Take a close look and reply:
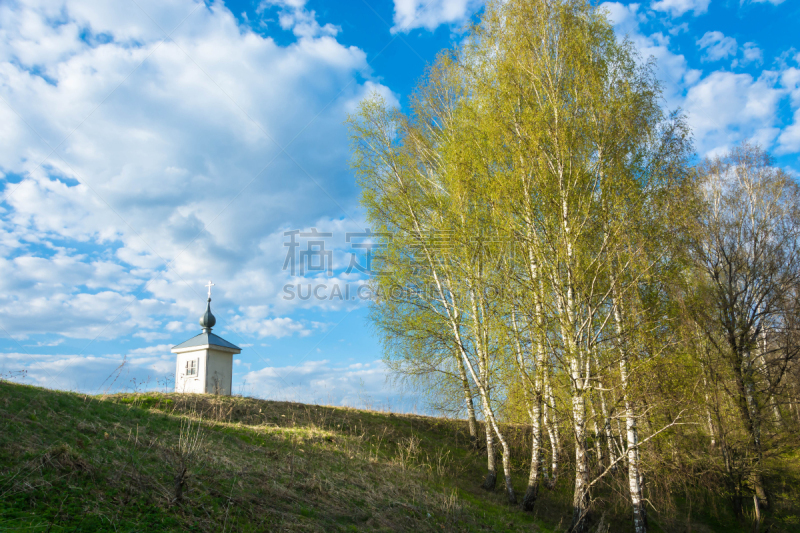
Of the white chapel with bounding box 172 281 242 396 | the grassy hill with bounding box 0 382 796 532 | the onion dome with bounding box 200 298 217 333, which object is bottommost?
the grassy hill with bounding box 0 382 796 532

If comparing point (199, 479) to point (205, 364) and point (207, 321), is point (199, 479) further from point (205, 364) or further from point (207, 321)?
point (207, 321)

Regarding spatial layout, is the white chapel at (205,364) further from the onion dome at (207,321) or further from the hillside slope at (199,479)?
the hillside slope at (199,479)

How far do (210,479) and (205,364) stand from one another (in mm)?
12037

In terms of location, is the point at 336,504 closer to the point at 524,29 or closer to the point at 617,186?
the point at 617,186

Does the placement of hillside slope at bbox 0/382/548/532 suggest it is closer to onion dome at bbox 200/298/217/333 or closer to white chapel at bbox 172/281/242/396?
white chapel at bbox 172/281/242/396

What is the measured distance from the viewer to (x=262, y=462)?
694 centimetres

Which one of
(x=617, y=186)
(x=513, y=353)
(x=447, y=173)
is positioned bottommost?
(x=513, y=353)

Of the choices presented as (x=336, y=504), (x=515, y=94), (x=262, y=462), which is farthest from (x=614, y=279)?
(x=262, y=462)

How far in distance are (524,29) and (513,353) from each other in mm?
6492

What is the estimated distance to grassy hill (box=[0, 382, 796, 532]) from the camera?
4.13m

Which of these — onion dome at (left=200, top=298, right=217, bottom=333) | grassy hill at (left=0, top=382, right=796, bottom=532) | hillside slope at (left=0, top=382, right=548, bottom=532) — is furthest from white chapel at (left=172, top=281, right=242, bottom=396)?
hillside slope at (left=0, top=382, right=548, bottom=532)

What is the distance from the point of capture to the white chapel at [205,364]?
53.4 feet

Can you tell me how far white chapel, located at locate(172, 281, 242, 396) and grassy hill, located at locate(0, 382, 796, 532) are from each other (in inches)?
184

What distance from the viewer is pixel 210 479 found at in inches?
210
